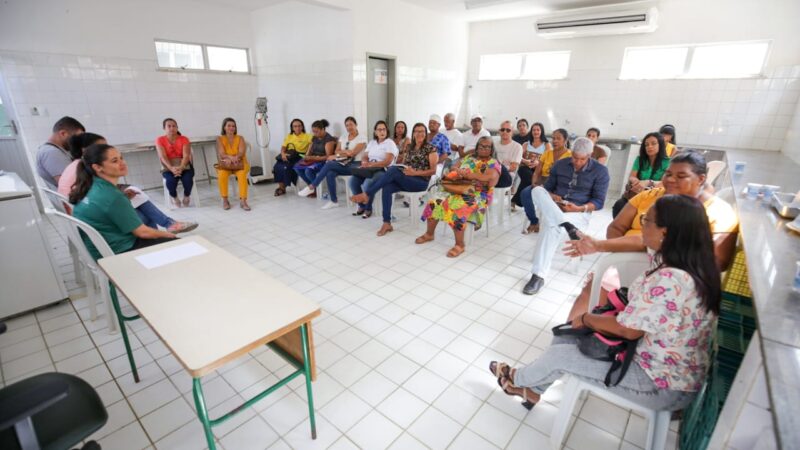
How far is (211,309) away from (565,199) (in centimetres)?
295

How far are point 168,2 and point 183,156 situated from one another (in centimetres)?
227

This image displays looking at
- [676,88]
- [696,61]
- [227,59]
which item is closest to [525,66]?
[676,88]

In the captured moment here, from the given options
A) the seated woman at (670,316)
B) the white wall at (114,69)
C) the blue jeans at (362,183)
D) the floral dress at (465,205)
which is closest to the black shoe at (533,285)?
the floral dress at (465,205)

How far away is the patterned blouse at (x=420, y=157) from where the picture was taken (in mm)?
4102

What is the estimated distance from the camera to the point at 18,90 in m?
4.34

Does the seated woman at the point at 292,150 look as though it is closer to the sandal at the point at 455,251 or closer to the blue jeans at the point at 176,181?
the blue jeans at the point at 176,181

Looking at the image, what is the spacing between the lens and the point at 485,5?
5.14 meters

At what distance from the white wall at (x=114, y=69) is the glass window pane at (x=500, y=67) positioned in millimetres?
4159

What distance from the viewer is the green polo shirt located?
2045 millimetres

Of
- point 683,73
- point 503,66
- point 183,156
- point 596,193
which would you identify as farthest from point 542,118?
point 183,156

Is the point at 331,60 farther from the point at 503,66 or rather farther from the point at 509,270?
the point at 509,270

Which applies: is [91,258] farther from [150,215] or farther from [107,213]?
[150,215]

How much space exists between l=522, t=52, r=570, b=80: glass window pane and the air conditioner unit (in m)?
0.42

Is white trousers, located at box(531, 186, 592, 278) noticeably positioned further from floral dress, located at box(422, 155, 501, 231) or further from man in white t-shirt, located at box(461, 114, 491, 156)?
man in white t-shirt, located at box(461, 114, 491, 156)
